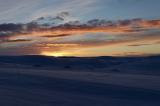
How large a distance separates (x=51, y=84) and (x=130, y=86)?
11.6 feet

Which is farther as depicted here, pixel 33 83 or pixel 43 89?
pixel 33 83

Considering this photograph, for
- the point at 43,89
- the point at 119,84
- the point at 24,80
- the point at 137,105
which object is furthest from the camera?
the point at 24,80

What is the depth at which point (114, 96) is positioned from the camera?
15688 millimetres

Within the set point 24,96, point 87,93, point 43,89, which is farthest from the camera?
point 43,89

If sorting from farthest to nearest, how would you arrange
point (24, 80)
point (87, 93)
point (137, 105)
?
point (24, 80)
point (87, 93)
point (137, 105)

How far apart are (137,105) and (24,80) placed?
863 centimetres

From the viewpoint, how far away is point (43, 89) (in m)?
17.5

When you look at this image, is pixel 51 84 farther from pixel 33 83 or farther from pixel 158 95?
pixel 158 95

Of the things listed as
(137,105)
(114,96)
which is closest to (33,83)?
(114,96)

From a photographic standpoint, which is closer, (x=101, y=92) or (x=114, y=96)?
(x=114, y=96)

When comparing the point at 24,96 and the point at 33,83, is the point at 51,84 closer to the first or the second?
the point at 33,83

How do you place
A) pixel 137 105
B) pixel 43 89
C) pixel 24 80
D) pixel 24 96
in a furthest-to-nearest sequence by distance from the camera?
pixel 24 80
pixel 43 89
pixel 24 96
pixel 137 105

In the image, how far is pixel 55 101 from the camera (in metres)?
14.1

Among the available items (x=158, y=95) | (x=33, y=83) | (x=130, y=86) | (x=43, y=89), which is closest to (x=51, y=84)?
(x=33, y=83)
